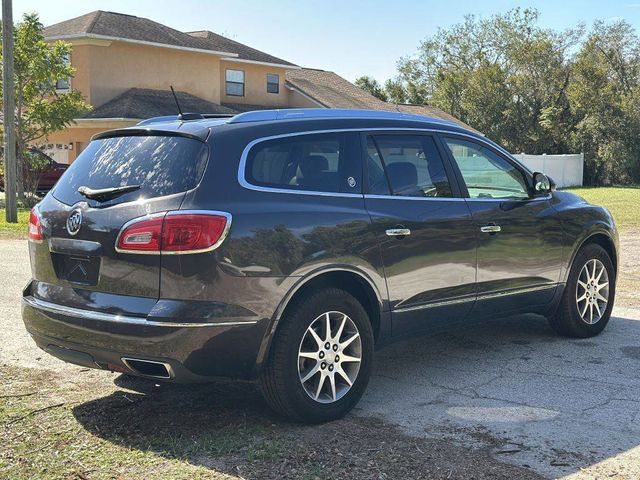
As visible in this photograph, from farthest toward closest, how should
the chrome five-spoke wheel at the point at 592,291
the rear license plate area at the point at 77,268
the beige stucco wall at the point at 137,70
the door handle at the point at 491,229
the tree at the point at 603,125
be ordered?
1. the tree at the point at 603,125
2. the beige stucco wall at the point at 137,70
3. the chrome five-spoke wheel at the point at 592,291
4. the door handle at the point at 491,229
5. the rear license plate area at the point at 77,268

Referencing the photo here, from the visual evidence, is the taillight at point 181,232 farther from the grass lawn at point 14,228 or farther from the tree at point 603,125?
the tree at point 603,125

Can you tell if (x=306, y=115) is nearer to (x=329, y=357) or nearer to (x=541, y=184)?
(x=329, y=357)

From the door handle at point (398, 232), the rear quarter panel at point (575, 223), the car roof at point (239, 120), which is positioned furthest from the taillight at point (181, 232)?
the rear quarter panel at point (575, 223)

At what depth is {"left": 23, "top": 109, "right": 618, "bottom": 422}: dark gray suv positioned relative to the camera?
453 centimetres

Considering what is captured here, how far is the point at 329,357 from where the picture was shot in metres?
5.04

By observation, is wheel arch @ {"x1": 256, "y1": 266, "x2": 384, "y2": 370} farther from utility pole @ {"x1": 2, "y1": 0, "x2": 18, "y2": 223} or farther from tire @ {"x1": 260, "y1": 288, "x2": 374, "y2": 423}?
utility pole @ {"x1": 2, "y1": 0, "x2": 18, "y2": 223}

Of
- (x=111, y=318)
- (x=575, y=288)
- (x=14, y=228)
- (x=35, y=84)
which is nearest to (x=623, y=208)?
(x=14, y=228)

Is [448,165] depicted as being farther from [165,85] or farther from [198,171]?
[165,85]

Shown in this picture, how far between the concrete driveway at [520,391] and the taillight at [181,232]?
5.34ft

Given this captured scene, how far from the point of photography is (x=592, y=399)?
5.52 m

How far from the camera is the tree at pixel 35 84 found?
23.9 meters

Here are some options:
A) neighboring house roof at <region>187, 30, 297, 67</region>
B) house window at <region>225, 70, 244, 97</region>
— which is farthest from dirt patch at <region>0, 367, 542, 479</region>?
house window at <region>225, 70, 244, 97</region>

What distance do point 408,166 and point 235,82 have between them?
107 ft

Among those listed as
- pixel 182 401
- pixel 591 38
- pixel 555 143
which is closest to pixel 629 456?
pixel 182 401
